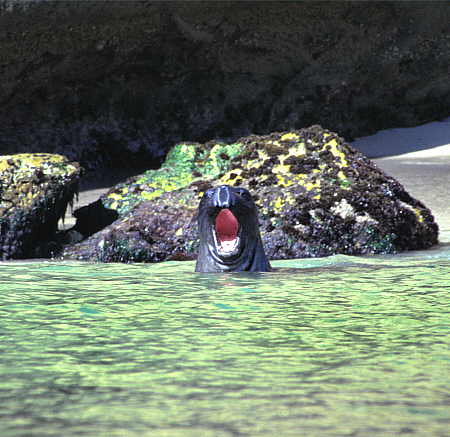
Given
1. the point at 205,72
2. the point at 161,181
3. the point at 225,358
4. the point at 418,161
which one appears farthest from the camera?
the point at 205,72

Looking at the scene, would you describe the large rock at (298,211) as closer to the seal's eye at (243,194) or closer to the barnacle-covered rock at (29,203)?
the barnacle-covered rock at (29,203)

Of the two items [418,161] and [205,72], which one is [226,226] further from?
[205,72]

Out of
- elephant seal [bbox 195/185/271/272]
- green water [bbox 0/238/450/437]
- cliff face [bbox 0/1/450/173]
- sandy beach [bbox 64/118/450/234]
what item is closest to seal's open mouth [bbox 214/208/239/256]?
elephant seal [bbox 195/185/271/272]

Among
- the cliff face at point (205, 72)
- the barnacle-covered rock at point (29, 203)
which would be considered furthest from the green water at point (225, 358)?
the cliff face at point (205, 72)

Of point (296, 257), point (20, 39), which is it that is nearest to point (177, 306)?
point (296, 257)

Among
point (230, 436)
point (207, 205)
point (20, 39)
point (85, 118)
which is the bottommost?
point (230, 436)

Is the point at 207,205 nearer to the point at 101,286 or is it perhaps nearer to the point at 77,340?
the point at 101,286

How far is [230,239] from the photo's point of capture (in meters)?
5.41

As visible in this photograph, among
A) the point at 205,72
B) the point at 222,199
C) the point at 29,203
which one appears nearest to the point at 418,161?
the point at 205,72

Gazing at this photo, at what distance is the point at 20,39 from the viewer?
11219 mm

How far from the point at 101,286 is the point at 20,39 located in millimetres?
7479

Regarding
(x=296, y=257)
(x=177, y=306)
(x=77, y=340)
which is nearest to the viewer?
(x=77, y=340)

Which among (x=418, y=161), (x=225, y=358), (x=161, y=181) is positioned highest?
(x=418, y=161)

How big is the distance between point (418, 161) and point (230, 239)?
265 inches
